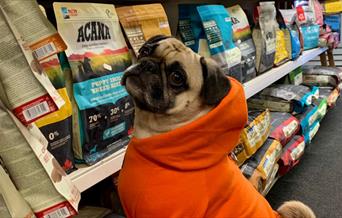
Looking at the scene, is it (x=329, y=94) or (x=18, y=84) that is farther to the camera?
(x=329, y=94)

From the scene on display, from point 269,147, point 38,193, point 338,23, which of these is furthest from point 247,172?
point 338,23

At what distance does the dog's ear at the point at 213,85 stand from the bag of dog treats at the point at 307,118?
4.46 ft

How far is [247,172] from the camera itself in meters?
1.46

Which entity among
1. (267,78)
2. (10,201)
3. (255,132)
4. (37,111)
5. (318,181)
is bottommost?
(318,181)

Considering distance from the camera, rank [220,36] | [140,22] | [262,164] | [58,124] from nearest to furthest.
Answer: [58,124] < [140,22] < [220,36] < [262,164]

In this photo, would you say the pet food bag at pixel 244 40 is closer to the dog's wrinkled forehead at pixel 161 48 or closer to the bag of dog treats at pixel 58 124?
the dog's wrinkled forehead at pixel 161 48

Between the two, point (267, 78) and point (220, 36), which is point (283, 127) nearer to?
point (267, 78)

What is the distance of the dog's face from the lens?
30.5 inches

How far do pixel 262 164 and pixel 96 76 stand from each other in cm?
90

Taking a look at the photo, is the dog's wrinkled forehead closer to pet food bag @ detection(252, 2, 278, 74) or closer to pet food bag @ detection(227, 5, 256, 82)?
pet food bag @ detection(227, 5, 256, 82)

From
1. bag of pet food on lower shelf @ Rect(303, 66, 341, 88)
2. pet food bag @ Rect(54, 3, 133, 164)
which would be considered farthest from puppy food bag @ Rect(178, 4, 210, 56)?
bag of pet food on lower shelf @ Rect(303, 66, 341, 88)

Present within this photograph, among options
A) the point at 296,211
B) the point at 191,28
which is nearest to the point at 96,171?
the point at 296,211

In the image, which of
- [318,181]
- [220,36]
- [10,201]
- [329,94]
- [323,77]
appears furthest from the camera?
[323,77]

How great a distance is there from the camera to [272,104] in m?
2.05
